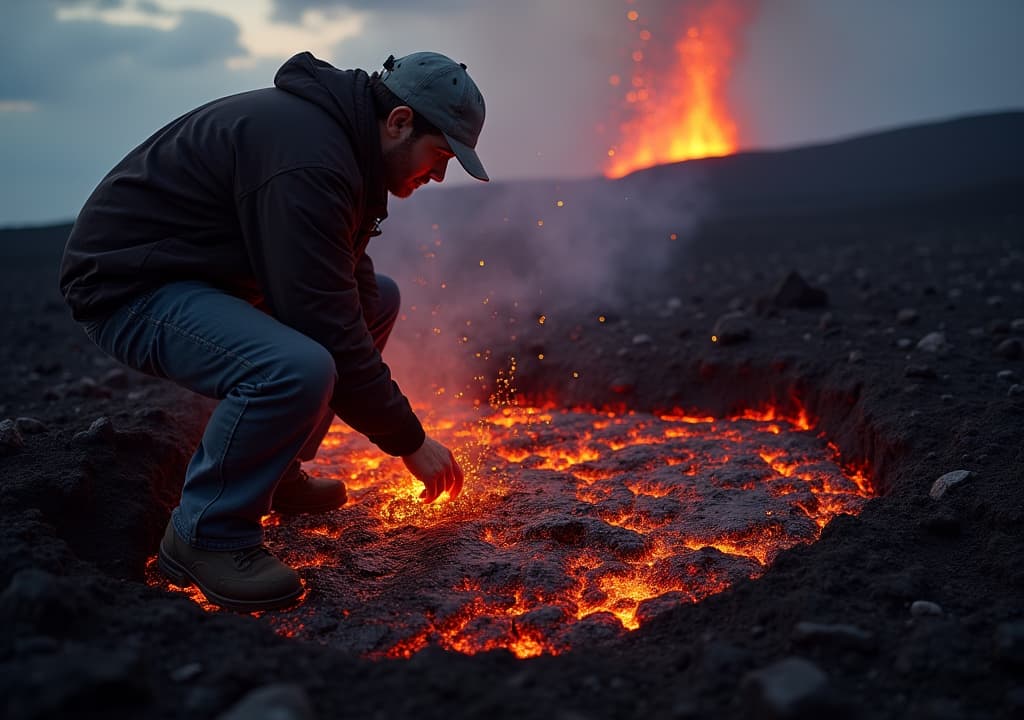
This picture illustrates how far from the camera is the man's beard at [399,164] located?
95.7 inches

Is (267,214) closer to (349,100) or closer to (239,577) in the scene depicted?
(349,100)

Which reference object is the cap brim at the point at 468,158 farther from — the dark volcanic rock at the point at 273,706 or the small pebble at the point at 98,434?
the small pebble at the point at 98,434

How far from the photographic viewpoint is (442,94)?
2.37 meters

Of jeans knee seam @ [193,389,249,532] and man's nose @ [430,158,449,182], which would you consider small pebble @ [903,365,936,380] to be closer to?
man's nose @ [430,158,449,182]

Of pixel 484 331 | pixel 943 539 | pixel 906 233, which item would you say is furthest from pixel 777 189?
pixel 943 539

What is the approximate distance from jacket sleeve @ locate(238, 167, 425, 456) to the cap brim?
0.34 m

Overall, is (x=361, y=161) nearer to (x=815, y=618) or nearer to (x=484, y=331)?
(x=815, y=618)

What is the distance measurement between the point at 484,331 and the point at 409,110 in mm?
3275

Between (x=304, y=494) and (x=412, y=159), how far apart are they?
135 cm

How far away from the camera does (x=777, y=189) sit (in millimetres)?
25125

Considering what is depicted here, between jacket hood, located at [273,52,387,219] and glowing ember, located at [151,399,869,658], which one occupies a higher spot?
jacket hood, located at [273,52,387,219]

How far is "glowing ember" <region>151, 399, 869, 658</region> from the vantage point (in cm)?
223

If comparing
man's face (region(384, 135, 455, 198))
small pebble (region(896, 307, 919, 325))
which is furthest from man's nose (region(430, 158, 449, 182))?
small pebble (region(896, 307, 919, 325))

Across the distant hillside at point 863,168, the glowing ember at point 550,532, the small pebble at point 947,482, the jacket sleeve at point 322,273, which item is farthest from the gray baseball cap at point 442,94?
the distant hillside at point 863,168
